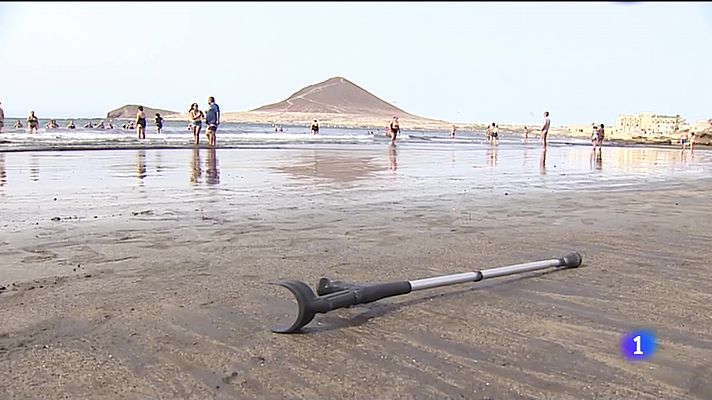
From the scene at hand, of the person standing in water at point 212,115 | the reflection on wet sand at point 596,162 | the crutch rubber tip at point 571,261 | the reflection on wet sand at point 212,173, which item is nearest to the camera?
the crutch rubber tip at point 571,261

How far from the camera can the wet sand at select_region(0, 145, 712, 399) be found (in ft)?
9.06

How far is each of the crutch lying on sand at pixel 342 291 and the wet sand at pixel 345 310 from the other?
11 cm

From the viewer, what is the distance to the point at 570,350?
3156 mm

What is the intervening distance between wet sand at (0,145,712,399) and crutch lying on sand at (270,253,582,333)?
11cm

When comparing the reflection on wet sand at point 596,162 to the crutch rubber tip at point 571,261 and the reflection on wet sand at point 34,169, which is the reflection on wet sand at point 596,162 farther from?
the reflection on wet sand at point 34,169

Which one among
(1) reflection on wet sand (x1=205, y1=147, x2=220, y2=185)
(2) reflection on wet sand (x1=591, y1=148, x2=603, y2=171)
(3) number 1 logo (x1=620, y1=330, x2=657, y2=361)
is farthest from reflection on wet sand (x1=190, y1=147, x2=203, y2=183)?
(2) reflection on wet sand (x1=591, y1=148, x2=603, y2=171)

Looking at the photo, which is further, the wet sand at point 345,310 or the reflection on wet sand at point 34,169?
the reflection on wet sand at point 34,169

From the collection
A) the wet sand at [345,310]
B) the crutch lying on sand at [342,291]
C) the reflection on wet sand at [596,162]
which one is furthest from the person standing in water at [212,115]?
the crutch lying on sand at [342,291]

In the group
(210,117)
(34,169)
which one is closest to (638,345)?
(34,169)

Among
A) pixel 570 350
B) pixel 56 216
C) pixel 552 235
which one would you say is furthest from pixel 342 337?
pixel 56 216

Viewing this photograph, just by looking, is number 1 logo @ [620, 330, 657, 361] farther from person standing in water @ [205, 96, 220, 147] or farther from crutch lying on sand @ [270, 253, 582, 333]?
person standing in water @ [205, 96, 220, 147]

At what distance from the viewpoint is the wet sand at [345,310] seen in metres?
2.76

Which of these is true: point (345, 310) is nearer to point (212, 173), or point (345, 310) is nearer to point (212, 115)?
point (212, 173)

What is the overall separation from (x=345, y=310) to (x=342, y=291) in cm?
21
